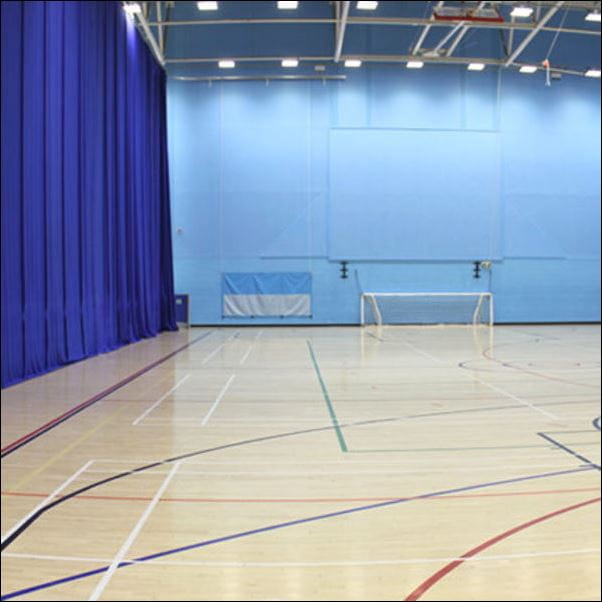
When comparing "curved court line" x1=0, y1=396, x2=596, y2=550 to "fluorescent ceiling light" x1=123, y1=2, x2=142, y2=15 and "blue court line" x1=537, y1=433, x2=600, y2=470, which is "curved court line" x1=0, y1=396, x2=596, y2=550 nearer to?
"blue court line" x1=537, y1=433, x2=600, y2=470

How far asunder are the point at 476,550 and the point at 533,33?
61.5ft

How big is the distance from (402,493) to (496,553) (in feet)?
3.60

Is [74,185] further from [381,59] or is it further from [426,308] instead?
[426,308]

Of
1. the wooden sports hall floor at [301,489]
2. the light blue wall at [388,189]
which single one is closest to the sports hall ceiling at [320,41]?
the light blue wall at [388,189]

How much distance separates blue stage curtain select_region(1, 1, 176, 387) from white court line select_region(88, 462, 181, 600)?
5663mm

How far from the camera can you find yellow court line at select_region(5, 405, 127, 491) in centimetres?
474

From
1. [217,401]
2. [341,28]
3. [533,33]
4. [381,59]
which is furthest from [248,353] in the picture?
[533,33]

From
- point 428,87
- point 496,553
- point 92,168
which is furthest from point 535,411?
point 428,87

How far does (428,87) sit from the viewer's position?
21922 mm

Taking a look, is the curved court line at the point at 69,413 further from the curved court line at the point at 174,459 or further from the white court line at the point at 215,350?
the curved court line at the point at 174,459

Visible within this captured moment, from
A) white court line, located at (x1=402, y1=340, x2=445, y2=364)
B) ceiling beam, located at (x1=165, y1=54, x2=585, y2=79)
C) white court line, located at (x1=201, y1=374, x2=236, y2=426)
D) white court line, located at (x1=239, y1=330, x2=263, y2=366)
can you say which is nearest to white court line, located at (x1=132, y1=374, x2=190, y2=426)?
white court line, located at (x1=201, y1=374, x2=236, y2=426)

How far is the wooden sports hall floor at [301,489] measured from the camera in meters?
3.18

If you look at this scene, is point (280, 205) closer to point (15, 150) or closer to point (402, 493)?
point (15, 150)

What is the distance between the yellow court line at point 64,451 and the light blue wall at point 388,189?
14238 millimetres
